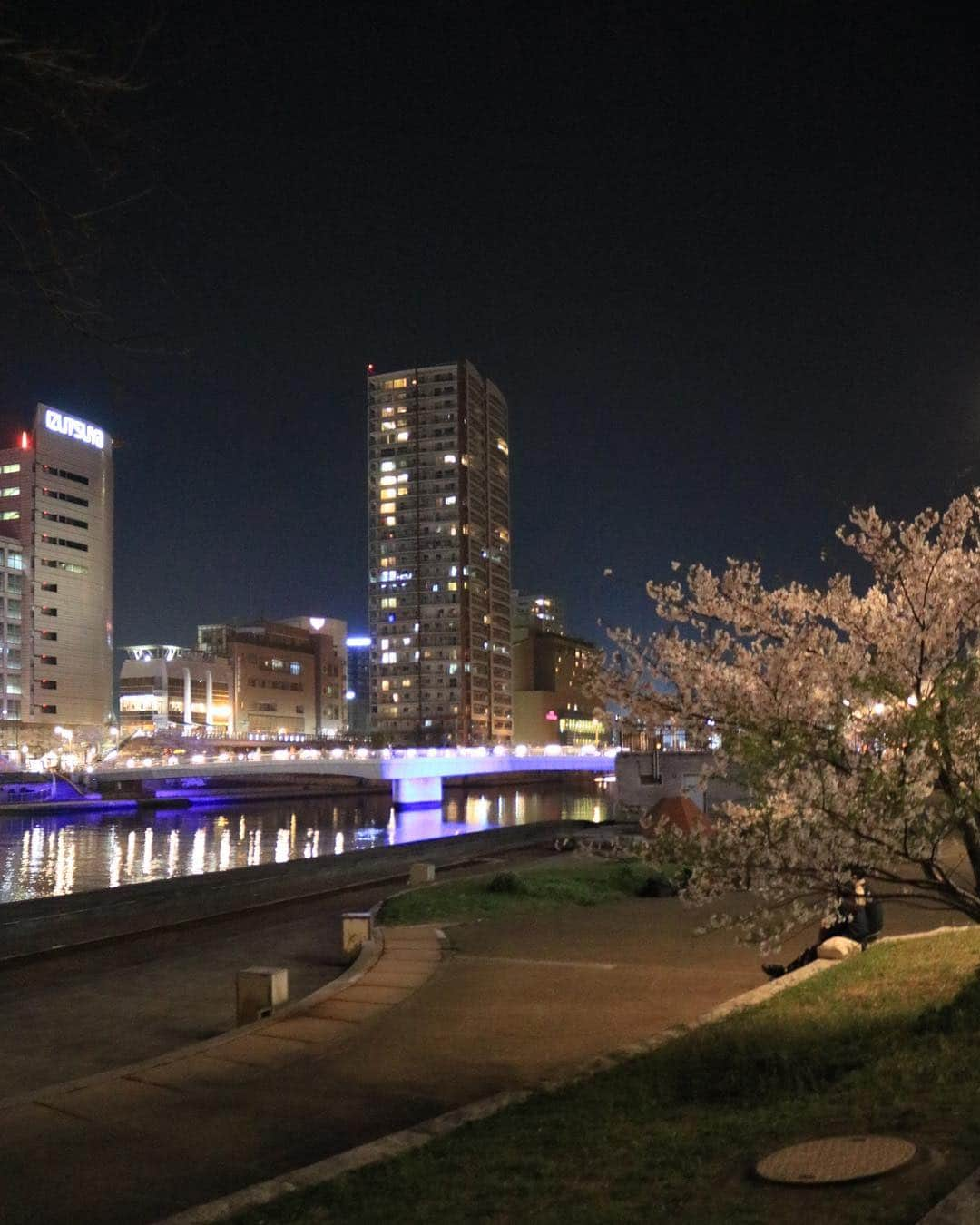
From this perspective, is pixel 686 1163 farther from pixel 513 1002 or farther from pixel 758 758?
pixel 513 1002

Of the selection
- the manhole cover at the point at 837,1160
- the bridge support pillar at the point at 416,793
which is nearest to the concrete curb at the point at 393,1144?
the manhole cover at the point at 837,1160

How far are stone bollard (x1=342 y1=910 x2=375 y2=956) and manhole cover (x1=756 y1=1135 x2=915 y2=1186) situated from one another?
13442 mm

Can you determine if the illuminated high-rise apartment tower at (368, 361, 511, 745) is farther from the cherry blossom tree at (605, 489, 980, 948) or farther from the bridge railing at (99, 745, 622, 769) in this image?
the cherry blossom tree at (605, 489, 980, 948)

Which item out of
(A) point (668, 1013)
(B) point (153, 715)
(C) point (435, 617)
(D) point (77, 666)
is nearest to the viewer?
(A) point (668, 1013)

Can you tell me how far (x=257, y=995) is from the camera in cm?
1348

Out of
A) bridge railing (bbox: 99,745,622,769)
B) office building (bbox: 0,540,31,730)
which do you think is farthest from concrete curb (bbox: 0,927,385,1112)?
office building (bbox: 0,540,31,730)

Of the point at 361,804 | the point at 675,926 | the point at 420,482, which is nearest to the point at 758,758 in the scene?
the point at 675,926

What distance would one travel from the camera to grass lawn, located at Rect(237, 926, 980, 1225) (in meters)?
5.98

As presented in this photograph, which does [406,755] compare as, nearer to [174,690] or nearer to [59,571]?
[59,571]

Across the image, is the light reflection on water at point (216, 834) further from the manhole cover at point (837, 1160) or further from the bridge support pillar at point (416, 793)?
the manhole cover at point (837, 1160)

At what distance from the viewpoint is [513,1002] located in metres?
13.6

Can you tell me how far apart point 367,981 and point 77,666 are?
13797 centimetres

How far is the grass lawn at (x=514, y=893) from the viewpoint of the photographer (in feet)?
70.7

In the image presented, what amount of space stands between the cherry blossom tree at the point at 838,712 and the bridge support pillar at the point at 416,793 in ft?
276
